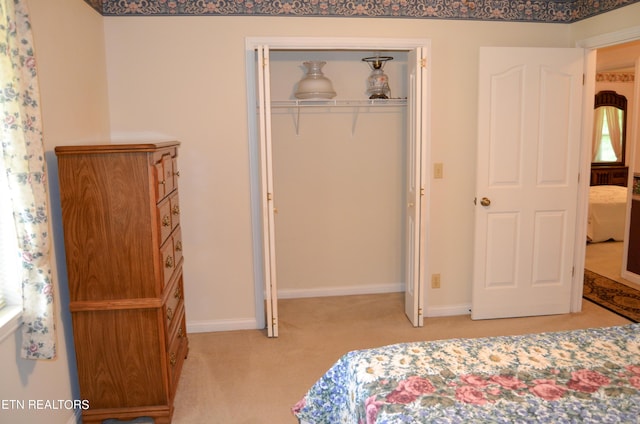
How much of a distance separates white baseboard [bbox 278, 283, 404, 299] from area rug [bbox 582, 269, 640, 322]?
1.67m

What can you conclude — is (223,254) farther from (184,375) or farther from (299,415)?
(299,415)

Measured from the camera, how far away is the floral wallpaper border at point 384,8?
3402mm

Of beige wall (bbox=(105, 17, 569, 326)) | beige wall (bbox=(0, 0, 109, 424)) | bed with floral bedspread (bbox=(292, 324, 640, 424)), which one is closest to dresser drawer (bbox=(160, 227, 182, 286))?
beige wall (bbox=(0, 0, 109, 424))

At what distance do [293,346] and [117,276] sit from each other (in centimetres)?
148

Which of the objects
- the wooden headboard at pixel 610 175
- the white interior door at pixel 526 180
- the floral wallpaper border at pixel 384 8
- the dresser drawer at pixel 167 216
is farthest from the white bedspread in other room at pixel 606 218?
the dresser drawer at pixel 167 216

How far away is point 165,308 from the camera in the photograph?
260 centimetres

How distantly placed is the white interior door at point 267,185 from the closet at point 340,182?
0.20 m

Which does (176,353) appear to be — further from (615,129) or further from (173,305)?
(615,129)

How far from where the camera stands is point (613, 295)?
440 centimetres

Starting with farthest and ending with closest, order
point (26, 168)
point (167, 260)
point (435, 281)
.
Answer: point (435, 281)
point (167, 260)
point (26, 168)

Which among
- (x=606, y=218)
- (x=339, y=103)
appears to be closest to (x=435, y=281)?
Result: (x=339, y=103)

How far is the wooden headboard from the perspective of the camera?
8.15 m

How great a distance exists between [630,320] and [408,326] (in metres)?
1.66

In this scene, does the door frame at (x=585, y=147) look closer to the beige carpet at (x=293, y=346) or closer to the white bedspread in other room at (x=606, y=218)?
the beige carpet at (x=293, y=346)
